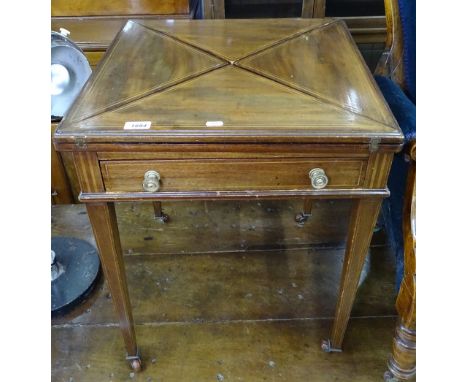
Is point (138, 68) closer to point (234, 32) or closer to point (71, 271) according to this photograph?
point (234, 32)

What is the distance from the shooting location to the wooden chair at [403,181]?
3.01 ft

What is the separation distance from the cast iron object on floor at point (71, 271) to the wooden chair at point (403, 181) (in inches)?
36.3

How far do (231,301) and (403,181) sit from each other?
633 millimetres

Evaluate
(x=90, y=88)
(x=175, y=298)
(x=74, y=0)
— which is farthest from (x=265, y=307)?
(x=74, y=0)

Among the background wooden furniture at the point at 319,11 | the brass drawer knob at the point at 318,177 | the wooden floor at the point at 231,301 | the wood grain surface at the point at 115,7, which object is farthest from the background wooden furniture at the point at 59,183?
the brass drawer knob at the point at 318,177

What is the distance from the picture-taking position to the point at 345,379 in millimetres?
1171

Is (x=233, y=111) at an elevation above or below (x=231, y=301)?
above

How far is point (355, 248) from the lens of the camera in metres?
0.96

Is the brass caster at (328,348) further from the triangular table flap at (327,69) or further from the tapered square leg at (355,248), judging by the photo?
the triangular table flap at (327,69)

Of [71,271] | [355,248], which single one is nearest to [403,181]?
[355,248]

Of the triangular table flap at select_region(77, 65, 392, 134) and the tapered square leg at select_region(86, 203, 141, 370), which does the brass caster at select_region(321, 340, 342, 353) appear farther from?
the triangular table flap at select_region(77, 65, 392, 134)

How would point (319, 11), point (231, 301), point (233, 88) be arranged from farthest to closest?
point (319, 11) < point (231, 301) < point (233, 88)

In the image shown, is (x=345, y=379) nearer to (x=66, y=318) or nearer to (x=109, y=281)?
(x=109, y=281)
